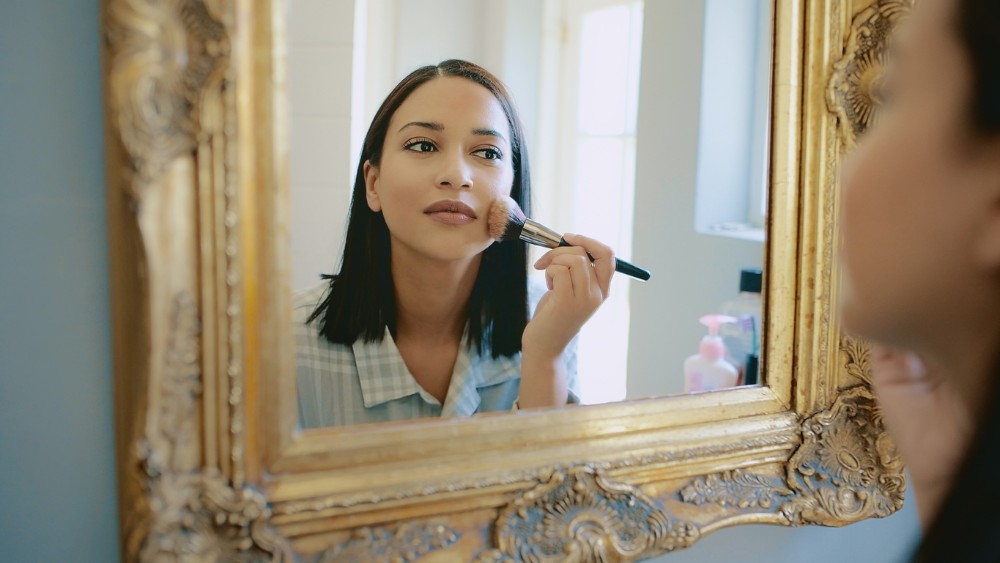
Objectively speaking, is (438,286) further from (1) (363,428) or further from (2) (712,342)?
(2) (712,342)

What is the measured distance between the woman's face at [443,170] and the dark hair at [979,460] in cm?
23

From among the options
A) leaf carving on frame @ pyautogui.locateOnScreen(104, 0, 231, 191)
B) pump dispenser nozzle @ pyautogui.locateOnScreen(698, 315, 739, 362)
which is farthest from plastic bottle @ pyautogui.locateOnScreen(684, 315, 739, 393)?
leaf carving on frame @ pyautogui.locateOnScreen(104, 0, 231, 191)

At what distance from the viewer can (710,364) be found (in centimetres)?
52

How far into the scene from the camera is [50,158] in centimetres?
40

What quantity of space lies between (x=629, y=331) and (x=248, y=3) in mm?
292

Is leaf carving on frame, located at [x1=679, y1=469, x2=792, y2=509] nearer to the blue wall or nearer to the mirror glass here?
the mirror glass

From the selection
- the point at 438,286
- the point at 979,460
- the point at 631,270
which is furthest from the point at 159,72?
the point at 979,460

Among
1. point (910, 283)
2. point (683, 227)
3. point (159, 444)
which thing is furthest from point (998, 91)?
point (159, 444)

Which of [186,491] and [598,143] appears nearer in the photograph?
[186,491]

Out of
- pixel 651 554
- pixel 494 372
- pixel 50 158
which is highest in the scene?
pixel 50 158

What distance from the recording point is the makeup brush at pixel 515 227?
1.49 ft

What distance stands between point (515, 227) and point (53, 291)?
253mm

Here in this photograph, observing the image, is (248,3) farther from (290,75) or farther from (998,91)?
(998,91)

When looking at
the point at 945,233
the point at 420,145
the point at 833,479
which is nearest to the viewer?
the point at 945,233
